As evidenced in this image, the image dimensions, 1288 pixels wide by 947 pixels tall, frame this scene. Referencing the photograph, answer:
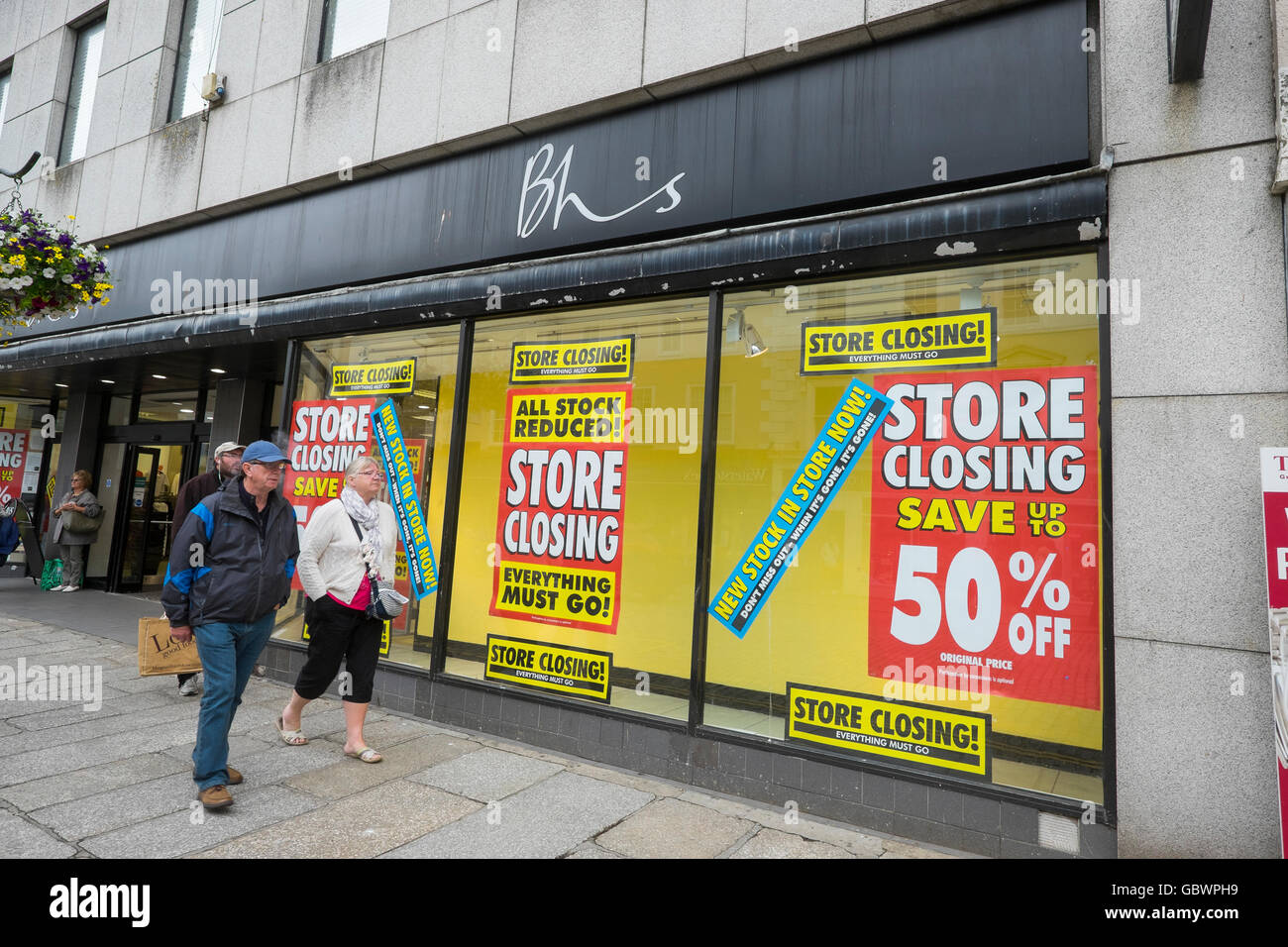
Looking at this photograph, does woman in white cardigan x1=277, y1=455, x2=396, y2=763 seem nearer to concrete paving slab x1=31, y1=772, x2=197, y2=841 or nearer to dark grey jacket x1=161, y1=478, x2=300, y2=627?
dark grey jacket x1=161, y1=478, x2=300, y2=627

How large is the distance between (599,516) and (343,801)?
8.01 feet

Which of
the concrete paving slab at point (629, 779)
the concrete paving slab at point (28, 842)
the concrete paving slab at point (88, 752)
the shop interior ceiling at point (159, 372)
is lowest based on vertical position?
the concrete paving slab at point (28, 842)

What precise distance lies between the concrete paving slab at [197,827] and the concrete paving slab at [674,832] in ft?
5.76

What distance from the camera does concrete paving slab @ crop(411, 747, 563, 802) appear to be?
4367 mm

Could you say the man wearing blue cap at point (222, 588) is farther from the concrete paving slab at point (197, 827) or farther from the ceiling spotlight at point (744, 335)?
the ceiling spotlight at point (744, 335)

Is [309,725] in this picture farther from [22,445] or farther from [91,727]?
[22,445]

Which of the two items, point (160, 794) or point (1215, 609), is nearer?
point (1215, 609)

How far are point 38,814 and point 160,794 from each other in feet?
1.73

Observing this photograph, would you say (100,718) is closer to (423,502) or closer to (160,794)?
(160,794)

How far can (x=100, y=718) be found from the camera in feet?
17.7

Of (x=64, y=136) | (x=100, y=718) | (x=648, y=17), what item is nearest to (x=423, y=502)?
(x=100, y=718)

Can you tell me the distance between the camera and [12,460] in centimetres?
1371

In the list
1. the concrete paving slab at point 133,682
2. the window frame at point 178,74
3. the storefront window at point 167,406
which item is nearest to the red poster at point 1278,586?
the concrete paving slab at point 133,682

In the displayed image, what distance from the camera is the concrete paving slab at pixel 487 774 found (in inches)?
172
